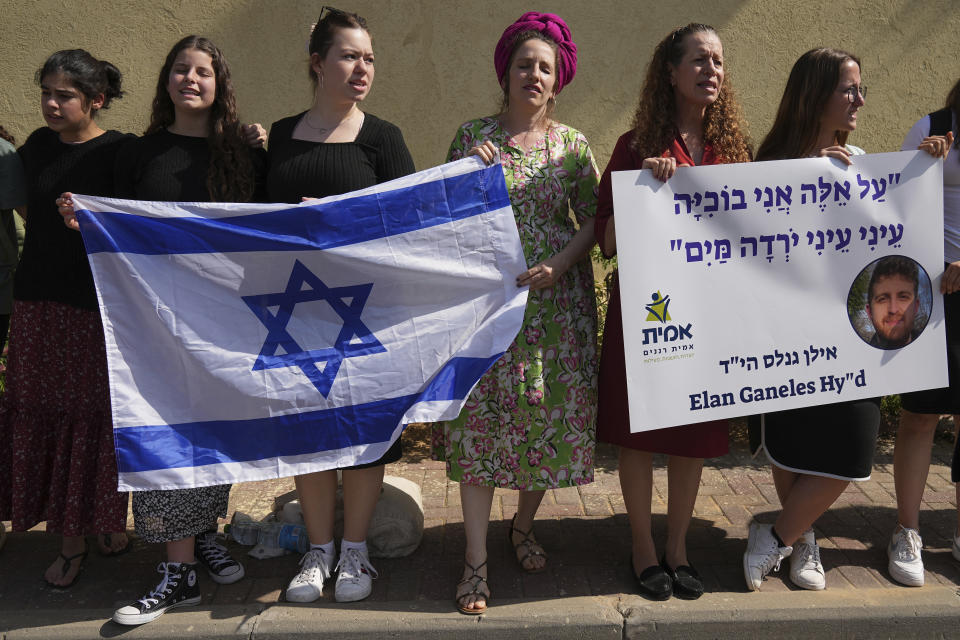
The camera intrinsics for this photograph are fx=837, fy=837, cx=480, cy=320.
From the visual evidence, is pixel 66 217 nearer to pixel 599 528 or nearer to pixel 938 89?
pixel 599 528

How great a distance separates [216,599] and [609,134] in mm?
4091

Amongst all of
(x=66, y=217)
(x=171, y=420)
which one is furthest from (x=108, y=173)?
(x=171, y=420)

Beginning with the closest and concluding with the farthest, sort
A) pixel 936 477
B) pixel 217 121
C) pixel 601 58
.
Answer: pixel 217 121 < pixel 936 477 < pixel 601 58

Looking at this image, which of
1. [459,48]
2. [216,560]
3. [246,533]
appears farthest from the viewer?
[459,48]

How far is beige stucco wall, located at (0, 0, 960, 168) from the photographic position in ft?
18.7

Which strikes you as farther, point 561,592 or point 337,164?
point 561,592

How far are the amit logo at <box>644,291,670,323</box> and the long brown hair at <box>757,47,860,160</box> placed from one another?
81 cm

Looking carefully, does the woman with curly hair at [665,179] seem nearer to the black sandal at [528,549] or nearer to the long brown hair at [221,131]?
the black sandal at [528,549]

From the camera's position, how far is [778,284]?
3.19m

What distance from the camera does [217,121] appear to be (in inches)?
128

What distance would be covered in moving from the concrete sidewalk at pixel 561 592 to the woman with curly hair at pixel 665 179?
0.67ft

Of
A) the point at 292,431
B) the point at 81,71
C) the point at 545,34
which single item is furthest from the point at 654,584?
the point at 81,71

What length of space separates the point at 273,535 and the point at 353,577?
0.58m

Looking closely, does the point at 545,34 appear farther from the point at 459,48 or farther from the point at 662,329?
the point at 459,48
